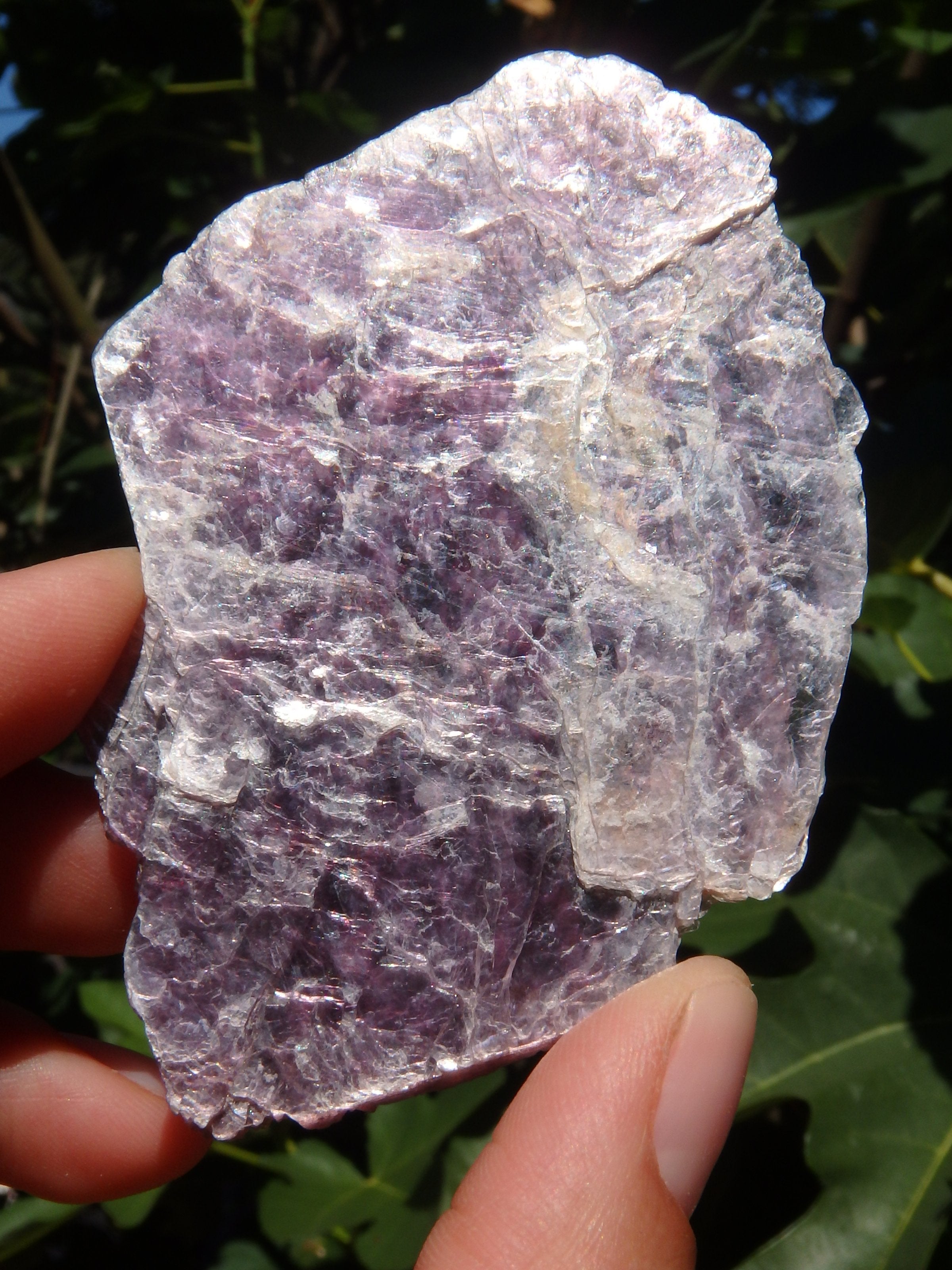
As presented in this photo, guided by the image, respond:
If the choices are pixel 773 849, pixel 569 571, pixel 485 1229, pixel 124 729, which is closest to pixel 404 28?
pixel 569 571

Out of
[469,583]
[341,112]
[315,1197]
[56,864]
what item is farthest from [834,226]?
[315,1197]

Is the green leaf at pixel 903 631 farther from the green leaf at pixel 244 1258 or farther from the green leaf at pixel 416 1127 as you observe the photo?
the green leaf at pixel 244 1258

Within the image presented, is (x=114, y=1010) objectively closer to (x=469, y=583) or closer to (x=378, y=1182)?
(x=378, y=1182)

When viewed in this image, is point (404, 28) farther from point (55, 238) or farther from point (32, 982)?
point (32, 982)

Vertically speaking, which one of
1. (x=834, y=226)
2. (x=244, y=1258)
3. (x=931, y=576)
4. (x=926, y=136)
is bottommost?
(x=244, y=1258)

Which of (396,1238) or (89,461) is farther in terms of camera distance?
(89,461)

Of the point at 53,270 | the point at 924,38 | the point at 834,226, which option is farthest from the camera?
the point at 53,270

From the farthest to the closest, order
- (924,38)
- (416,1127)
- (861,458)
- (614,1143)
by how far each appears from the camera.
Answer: (861,458) → (416,1127) → (924,38) → (614,1143)

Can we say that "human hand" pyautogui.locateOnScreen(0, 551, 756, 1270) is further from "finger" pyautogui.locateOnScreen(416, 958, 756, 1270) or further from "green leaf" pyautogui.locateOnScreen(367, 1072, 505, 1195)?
"green leaf" pyautogui.locateOnScreen(367, 1072, 505, 1195)
